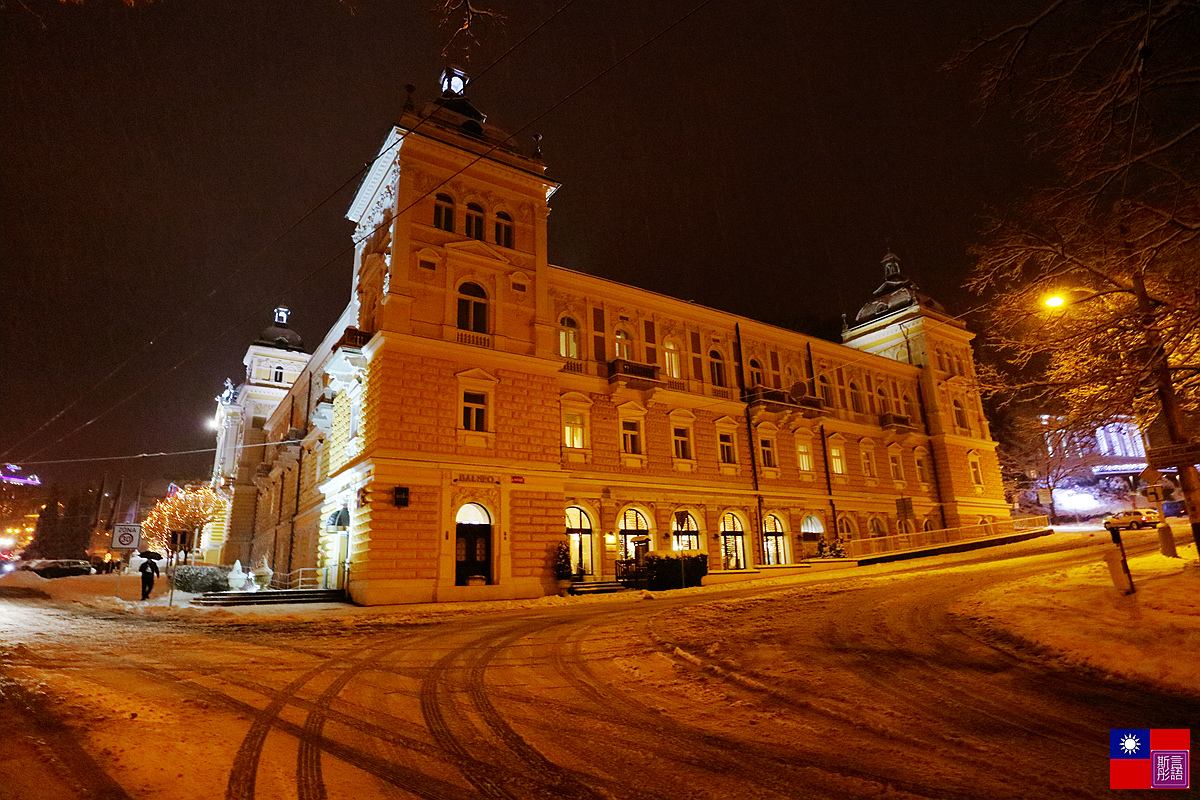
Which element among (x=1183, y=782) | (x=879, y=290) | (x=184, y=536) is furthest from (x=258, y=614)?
(x=879, y=290)

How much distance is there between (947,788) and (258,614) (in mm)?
17491

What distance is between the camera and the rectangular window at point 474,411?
22.6 meters

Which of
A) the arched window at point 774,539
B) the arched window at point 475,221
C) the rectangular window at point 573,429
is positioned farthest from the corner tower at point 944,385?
the arched window at point 475,221

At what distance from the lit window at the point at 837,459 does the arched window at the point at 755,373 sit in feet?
20.1

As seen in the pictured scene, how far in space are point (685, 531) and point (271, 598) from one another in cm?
1691

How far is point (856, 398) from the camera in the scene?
39.2 metres

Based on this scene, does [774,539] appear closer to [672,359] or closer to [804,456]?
[804,456]

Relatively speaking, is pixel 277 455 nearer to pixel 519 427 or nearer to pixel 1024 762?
pixel 519 427

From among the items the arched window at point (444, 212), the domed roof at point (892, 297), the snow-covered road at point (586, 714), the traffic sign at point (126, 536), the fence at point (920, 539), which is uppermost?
the domed roof at point (892, 297)

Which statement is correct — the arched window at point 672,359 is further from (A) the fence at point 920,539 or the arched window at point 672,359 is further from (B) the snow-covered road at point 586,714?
(B) the snow-covered road at point 586,714

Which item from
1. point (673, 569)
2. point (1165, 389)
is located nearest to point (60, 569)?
point (673, 569)

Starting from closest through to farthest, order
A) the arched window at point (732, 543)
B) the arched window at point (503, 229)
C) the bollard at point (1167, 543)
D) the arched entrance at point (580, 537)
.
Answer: the bollard at point (1167, 543), the arched window at point (503, 229), the arched entrance at point (580, 537), the arched window at point (732, 543)

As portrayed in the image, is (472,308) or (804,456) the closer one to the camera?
(472,308)

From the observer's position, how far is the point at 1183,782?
4.67m
